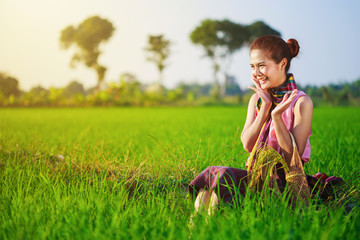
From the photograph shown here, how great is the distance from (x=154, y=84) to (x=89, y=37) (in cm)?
1045

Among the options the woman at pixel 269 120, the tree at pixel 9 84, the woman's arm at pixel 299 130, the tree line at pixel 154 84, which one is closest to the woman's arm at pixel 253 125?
the woman at pixel 269 120

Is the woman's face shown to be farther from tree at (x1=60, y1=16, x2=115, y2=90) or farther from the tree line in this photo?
tree at (x1=60, y1=16, x2=115, y2=90)

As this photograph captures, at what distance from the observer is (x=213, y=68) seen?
1235 inches

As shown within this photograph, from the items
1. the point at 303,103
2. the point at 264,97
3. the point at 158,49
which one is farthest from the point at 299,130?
the point at 158,49

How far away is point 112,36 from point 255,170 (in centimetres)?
3231

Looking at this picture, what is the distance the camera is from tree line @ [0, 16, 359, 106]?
70.2 feet

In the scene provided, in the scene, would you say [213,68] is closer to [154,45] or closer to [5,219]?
[154,45]

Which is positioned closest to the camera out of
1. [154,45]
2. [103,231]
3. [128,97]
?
[103,231]

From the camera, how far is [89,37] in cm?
3053

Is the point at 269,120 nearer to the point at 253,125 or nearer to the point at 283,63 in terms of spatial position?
the point at 253,125

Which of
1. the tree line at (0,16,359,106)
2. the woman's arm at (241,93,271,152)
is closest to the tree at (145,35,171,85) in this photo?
the tree line at (0,16,359,106)

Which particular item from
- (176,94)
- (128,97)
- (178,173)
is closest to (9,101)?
(128,97)

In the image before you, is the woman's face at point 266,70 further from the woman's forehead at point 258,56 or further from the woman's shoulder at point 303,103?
the woman's shoulder at point 303,103

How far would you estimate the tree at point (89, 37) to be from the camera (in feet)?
100.0
